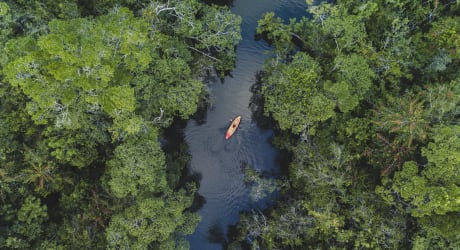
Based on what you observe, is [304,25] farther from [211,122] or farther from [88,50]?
[88,50]

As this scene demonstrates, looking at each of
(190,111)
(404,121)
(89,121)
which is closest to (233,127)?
(190,111)

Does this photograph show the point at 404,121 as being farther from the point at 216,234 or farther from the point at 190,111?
the point at 216,234

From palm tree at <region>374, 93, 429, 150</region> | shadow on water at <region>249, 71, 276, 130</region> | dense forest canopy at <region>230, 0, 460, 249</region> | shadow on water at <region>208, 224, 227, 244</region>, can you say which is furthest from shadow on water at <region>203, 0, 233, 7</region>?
shadow on water at <region>208, 224, 227, 244</region>

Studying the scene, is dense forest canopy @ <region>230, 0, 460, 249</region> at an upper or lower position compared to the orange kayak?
upper

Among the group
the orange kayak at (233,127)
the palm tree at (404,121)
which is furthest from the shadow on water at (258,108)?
the palm tree at (404,121)

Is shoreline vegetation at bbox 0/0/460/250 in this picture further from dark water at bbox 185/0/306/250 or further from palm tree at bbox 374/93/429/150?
dark water at bbox 185/0/306/250

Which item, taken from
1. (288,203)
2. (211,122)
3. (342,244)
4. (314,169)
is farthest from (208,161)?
(342,244)
